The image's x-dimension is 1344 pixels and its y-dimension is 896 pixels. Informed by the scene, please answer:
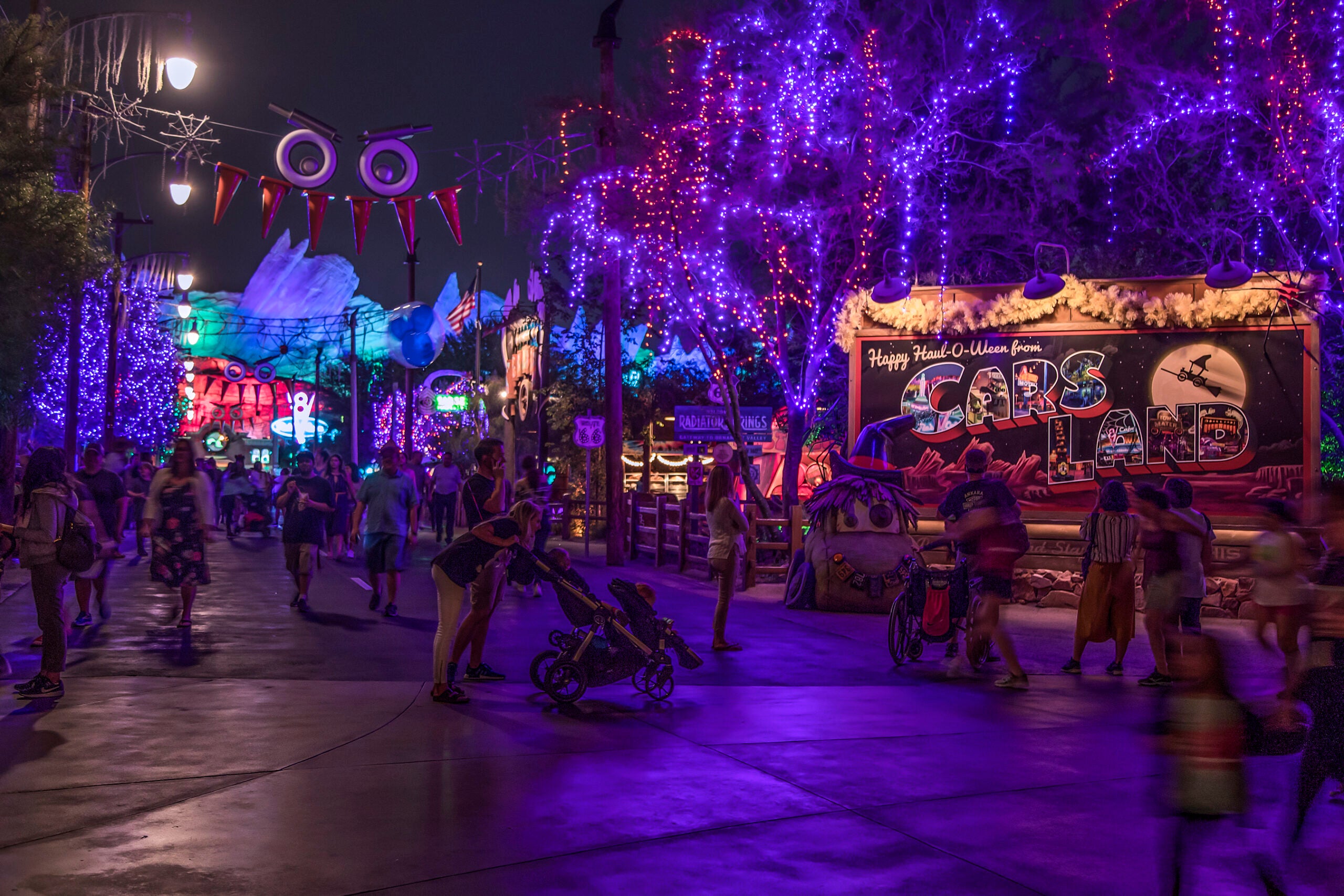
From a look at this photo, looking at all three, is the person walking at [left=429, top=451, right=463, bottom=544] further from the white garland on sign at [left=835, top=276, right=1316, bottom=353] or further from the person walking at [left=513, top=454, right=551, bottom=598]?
the white garland on sign at [left=835, top=276, right=1316, bottom=353]

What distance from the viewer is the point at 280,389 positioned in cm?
10350

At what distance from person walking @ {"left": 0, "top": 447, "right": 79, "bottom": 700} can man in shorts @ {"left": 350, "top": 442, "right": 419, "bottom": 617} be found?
4.59 m

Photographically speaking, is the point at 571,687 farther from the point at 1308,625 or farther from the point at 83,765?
Answer: the point at 1308,625

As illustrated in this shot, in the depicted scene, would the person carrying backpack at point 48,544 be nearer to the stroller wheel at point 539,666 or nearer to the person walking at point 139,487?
the stroller wheel at point 539,666

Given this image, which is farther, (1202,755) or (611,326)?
(611,326)

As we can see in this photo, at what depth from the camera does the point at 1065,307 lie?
15.6 m

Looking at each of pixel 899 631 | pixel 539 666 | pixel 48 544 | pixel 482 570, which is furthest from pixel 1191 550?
pixel 48 544

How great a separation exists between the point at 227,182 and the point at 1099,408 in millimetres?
12453

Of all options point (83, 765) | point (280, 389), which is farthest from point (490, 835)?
point (280, 389)

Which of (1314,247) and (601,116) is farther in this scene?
(1314,247)

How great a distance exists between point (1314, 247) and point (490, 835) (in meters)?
23.0

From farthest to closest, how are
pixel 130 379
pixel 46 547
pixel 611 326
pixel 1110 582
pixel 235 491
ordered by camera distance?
pixel 130 379 < pixel 235 491 < pixel 611 326 < pixel 1110 582 < pixel 46 547

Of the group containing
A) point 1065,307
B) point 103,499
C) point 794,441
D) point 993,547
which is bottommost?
point 993,547

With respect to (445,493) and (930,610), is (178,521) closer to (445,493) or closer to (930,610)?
(930,610)
